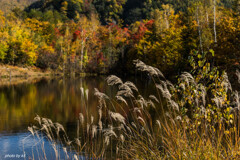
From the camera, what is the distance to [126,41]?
67.5 m

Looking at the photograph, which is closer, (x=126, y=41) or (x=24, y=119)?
(x=24, y=119)

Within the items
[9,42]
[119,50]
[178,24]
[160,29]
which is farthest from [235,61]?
[9,42]

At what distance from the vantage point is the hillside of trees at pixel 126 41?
32.4 m

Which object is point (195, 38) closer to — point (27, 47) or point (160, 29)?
point (160, 29)

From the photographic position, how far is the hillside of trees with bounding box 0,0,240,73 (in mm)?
32438

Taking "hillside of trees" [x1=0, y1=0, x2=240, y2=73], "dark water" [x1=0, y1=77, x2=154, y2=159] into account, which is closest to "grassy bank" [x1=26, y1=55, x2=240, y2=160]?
"dark water" [x1=0, y1=77, x2=154, y2=159]

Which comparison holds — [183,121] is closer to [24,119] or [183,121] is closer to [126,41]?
[24,119]

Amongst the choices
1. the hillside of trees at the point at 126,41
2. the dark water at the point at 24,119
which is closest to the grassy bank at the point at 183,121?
the dark water at the point at 24,119

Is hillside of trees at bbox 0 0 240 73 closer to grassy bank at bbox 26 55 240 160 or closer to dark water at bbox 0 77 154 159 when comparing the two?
dark water at bbox 0 77 154 159

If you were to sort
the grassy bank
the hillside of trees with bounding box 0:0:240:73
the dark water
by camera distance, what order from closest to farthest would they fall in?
1. the grassy bank
2. the dark water
3. the hillside of trees with bounding box 0:0:240:73

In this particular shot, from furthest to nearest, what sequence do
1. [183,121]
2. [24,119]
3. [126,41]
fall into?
[126,41], [24,119], [183,121]

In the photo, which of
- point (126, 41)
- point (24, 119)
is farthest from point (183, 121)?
point (126, 41)

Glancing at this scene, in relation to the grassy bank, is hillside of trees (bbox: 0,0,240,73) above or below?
above

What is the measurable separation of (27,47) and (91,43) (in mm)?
18142
